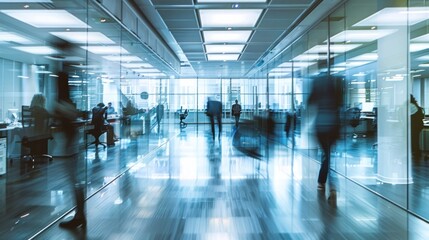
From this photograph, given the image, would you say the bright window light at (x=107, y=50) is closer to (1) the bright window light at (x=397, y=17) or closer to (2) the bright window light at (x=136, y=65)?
(2) the bright window light at (x=136, y=65)

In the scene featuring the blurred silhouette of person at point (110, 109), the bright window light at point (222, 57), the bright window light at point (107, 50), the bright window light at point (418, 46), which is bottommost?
the blurred silhouette of person at point (110, 109)

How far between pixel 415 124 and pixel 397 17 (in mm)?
1724

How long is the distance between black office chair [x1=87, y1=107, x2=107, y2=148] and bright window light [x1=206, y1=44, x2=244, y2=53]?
4.91 meters

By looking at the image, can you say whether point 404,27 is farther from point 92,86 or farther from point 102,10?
point 92,86

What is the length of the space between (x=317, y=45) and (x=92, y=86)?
18.9 ft

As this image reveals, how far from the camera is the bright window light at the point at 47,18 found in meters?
6.29

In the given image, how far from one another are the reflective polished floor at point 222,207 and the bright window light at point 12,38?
5008 mm

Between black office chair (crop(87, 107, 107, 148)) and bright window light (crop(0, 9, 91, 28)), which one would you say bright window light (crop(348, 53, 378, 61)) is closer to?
bright window light (crop(0, 9, 91, 28))

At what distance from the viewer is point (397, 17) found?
17.9 feet

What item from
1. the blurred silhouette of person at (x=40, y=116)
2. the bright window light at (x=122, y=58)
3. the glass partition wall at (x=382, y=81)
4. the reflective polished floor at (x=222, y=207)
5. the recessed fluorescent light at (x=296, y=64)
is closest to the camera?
the reflective polished floor at (x=222, y=207)

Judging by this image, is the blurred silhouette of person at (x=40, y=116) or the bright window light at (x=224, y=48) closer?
the blurred silhouette of person at (x=40, y=116)

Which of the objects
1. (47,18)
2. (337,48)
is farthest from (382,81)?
(47,18)

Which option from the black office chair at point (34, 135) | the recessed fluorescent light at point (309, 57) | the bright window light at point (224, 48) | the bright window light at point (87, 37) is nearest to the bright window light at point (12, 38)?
the black office chair at point (34, 135)

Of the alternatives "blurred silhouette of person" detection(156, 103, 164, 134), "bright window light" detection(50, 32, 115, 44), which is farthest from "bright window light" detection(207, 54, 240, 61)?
"bright window light" detection(50, 32, 115, 44)
